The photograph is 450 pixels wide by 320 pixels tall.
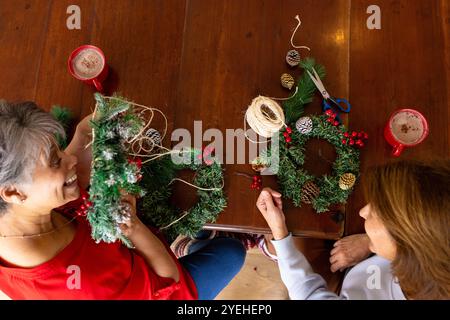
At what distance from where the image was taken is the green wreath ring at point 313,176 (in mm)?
1101

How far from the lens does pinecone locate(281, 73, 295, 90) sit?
1.18 meters

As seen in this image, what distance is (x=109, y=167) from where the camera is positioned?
2.81 feet

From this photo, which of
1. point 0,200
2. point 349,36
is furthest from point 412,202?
point 0,200

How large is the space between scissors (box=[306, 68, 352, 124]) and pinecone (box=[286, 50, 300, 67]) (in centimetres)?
7

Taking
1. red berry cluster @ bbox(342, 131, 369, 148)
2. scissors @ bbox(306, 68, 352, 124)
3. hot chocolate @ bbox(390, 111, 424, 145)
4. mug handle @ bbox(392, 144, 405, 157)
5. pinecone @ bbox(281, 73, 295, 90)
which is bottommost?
mug handle @ bbox(392, 144, 405, 157)

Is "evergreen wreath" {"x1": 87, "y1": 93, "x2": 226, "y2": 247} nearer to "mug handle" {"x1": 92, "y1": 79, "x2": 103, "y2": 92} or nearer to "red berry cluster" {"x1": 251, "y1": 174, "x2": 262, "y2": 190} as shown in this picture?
"red berry cluster" {"x1": 251, "y1": 174, "x2": 262, "y2": 190}

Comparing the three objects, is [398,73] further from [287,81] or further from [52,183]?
[52,183]

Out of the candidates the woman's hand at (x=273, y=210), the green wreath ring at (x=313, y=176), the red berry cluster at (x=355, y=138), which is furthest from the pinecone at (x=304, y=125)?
the woman's hand at (x=273, y=210)

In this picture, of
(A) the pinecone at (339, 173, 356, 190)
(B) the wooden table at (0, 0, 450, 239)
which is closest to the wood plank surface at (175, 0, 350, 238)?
(B) the wooden table at (0, 0, 450, 239)

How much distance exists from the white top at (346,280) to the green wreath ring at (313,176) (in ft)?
0.49

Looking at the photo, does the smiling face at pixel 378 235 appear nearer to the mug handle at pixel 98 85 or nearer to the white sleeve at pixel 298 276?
the white sleeve at pixel 298 276

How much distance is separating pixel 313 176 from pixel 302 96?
27 cm

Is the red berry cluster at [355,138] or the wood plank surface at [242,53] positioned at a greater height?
the wood plank surface at [242,53]
